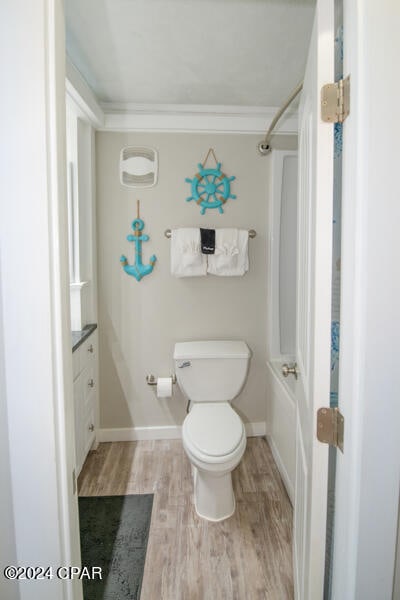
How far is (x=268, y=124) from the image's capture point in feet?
7.53

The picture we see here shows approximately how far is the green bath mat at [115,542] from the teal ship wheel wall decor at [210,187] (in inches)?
75.9

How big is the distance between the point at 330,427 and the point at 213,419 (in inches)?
48.8

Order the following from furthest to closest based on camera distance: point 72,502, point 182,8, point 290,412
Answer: point 290,412 < point 182,8 < point 72,502

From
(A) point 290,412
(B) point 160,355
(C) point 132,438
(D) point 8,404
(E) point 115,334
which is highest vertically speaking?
(D) point 8,404

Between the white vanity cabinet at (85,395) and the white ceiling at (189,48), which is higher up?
the white ceiling at (189,48)

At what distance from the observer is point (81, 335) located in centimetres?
203

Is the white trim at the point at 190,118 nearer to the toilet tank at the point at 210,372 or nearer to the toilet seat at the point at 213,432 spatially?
the toilet tank at the point at 210,372

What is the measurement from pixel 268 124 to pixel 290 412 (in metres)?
1.92

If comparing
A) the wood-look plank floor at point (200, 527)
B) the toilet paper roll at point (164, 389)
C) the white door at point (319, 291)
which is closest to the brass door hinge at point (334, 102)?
the white door at point (319, 291)

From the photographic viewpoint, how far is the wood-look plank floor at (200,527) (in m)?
1.43

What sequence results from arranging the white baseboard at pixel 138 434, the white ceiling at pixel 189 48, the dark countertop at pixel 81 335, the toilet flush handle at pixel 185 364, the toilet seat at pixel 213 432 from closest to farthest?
the white ceiling at pixel 189 48, the toilet seat at pixel 213 432, the dark countertop at pixel 81 335, the toilet flush handle at pixel 185 364, the white baseboard at pixel 138 434

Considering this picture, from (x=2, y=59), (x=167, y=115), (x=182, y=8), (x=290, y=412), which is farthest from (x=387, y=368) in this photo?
(x=167, y=115)

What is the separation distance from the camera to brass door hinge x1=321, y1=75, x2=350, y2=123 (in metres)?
Result: 0.75

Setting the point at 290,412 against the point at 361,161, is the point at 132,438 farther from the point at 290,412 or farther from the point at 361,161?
the point at 361,161
